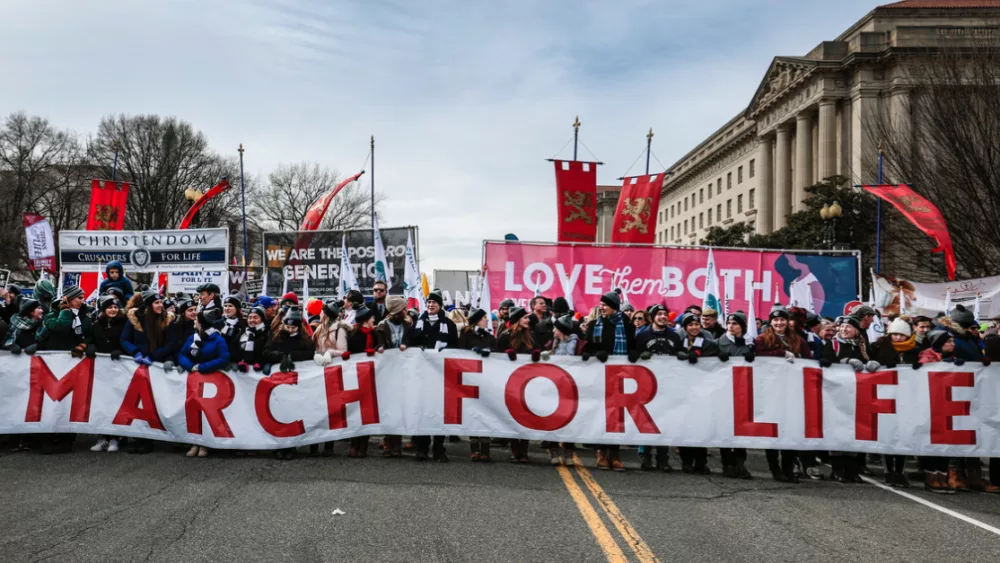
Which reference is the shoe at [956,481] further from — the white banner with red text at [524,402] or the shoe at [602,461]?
the shoe at [602,461]

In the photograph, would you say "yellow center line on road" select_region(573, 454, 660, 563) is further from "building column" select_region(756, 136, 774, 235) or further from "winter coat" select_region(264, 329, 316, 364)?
"building column" select_region(756, 136, 774, 235)

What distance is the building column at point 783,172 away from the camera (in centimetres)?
6178

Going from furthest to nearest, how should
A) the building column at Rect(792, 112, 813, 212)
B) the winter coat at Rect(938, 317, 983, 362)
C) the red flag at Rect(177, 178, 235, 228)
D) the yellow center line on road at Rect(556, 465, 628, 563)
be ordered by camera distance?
the building column at Rect(792, 112, 813, 212), the red flag at Rect(177, 178, 235, 228), the winter coat at Rect(938, 317, 983, 362), the yellow center line on road at Rect(556, 465, 628, 563)

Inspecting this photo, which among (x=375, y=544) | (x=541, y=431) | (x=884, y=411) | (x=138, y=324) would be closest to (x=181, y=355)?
(x=138, y=324)

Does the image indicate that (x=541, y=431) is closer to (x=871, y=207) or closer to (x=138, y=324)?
(x=138, y=324)

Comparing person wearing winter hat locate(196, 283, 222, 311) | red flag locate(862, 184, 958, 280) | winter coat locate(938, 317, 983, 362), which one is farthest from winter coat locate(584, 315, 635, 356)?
red flag locate(862, 184, 958, 280)

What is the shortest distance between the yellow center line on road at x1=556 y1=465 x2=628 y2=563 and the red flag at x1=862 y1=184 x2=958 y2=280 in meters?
12.5

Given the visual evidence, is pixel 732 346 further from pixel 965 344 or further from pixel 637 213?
pixel 637 213

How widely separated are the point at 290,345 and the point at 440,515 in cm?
355

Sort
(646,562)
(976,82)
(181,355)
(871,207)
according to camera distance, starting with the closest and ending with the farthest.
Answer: (646,562) < (181,355) < (976,82) < (871,207)

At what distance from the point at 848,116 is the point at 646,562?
55.0 meters

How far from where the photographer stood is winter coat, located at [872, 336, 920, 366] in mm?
8075

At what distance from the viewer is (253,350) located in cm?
839

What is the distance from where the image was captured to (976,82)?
22.2 m
